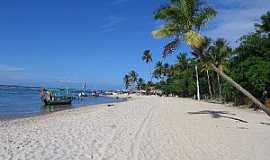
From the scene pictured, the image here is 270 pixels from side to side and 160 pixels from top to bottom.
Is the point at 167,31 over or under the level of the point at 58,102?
over

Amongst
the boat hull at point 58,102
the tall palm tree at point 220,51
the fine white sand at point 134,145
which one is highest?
the tall palm tree at point 220,51

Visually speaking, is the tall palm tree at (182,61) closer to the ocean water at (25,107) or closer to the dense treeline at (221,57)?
the dense treeline at (221,57)

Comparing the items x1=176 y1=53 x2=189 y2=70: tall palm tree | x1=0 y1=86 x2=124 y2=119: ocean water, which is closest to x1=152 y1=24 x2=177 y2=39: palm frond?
x1=0 y1=86 x2=124 y2=119: ocean water

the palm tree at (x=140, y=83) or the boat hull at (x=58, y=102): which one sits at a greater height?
the palm tree at (x=140, y=83)

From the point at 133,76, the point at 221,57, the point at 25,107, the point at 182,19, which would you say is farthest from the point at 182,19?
the point at 133,76

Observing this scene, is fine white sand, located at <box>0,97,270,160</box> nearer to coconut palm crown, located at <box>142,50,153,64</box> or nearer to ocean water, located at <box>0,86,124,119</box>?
ocean water, located at <box>0,86,124,119</box>

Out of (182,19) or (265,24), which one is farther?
(265,24)

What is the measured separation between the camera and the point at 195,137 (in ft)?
47.1

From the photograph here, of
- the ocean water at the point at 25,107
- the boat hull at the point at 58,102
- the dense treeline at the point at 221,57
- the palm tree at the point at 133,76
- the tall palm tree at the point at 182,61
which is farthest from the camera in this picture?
the palm tree at the point at 133,76

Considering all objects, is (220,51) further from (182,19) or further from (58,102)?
(182,19)

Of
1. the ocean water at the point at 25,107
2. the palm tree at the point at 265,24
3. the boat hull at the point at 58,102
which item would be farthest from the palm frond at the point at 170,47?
the boat hull at the point at 58,102

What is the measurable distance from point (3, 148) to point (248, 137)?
31.6 ft

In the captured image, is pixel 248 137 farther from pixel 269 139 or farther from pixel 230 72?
pixel 230 72

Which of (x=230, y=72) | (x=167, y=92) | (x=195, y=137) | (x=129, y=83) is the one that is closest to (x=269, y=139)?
(x=195, y=137)
